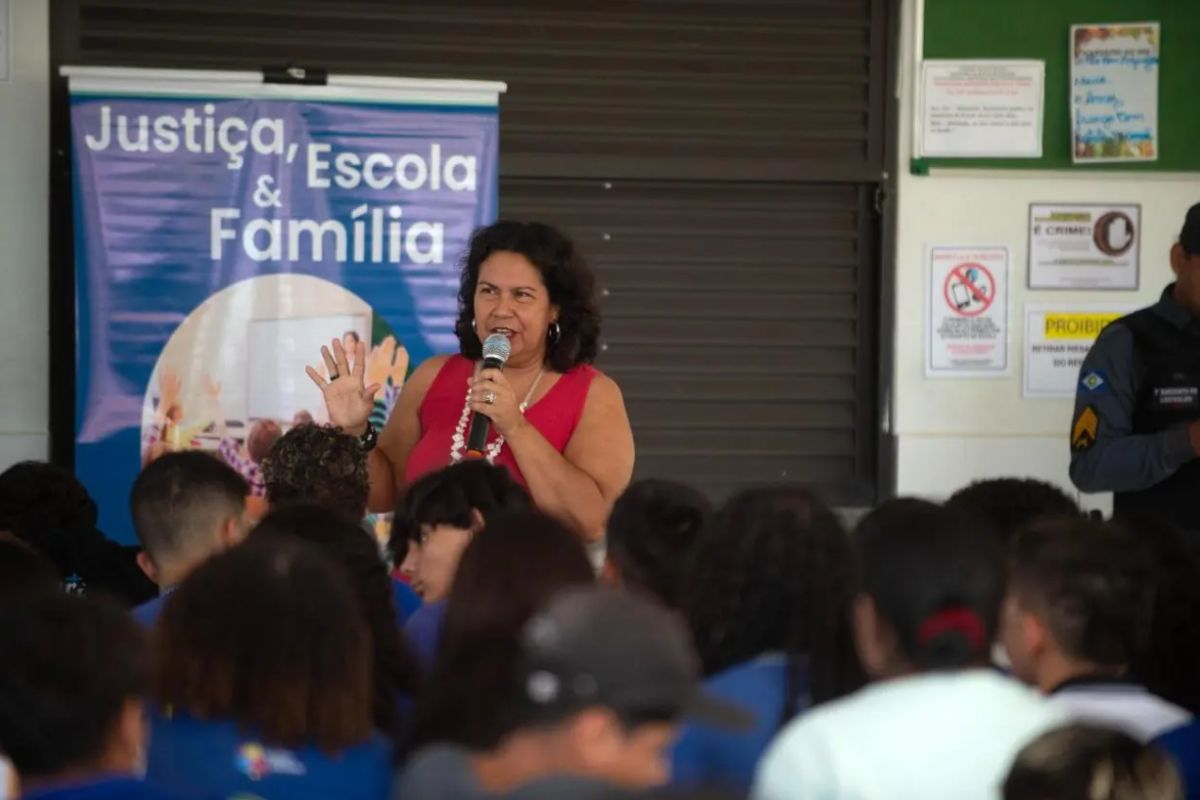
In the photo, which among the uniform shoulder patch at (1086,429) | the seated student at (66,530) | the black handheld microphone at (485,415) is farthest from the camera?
the uniform shoulder patch at (1086,429)

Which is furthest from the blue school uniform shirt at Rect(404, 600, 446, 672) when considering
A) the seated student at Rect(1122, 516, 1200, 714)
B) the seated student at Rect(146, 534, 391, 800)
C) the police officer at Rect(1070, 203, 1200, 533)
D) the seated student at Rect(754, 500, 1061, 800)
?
the police officer at Rect(1070, 203, 1200, 533)

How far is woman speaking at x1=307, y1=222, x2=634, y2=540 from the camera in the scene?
3600 mm

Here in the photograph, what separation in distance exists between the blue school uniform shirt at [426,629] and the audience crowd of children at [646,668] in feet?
0.05

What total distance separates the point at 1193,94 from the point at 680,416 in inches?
84.8

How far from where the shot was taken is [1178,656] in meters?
2.77

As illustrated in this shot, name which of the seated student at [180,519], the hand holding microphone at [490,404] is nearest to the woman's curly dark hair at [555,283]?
the hand holding microphone at [490,404]

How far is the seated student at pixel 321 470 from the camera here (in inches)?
141

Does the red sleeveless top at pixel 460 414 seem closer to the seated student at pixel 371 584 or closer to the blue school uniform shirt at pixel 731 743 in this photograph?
the seated student at pixel 371 584

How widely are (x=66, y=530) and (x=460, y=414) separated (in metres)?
1.08

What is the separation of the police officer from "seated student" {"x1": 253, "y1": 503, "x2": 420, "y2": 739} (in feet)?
6.52

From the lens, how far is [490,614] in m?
2.29

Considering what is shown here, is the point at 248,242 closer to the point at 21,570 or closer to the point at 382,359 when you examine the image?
the point at 382,359

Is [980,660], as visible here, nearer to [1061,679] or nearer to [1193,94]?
[1061,679]

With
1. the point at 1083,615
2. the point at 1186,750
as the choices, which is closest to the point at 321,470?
the point at 1083,615
